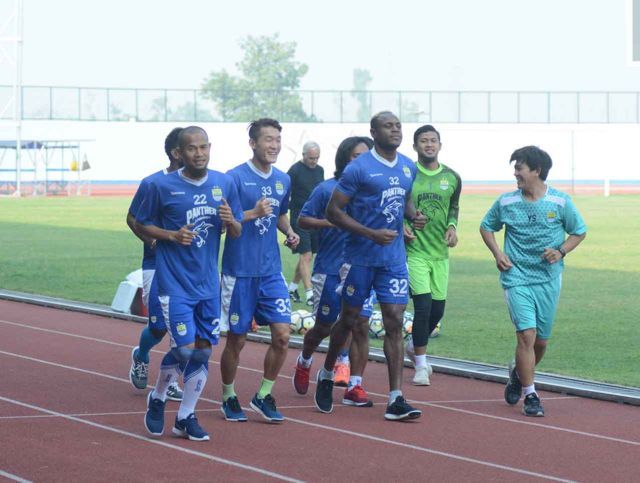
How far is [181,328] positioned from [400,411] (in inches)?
66.5

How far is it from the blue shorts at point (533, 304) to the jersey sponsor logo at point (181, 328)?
2557mm

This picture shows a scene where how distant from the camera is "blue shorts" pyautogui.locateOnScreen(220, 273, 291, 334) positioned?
8688 mm

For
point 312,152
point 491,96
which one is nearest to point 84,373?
point 312,152

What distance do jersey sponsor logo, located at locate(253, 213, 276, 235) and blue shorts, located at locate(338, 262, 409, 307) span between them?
655 millimetres

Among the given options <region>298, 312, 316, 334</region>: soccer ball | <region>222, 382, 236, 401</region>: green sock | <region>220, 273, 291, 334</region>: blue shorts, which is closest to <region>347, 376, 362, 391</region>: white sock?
<region>220, 273, 291, 334</region>: blue shorts

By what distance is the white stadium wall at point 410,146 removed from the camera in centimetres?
7488

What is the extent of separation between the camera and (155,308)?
8.22 m

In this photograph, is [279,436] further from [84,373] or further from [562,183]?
[562,183]

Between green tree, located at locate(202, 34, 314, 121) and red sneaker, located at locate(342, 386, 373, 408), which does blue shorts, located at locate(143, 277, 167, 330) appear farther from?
green tree, located at locate(202, 34, 314, 121)

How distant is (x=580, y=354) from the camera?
12078mm

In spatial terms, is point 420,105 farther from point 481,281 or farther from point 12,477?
point 12,477

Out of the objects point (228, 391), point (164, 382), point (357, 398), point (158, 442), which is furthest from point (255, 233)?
point (158, 442)

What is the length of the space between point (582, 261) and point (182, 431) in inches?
645

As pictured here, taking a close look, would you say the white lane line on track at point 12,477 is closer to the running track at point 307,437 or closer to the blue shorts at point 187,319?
the running track at point 307,437
